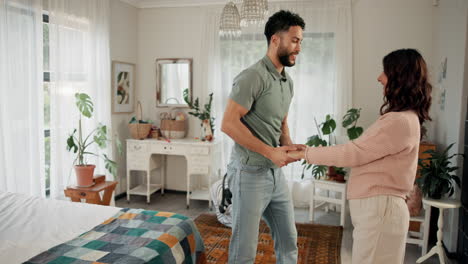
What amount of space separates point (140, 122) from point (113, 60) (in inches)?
33.3

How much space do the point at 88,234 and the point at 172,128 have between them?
8.78 feet

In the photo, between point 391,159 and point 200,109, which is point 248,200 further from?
point 200,109

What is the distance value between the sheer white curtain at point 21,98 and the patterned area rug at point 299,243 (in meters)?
1.69

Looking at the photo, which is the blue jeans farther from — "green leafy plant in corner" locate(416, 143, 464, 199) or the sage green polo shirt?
"green leafy plant in corner" locate(416, 143, 464, 199)

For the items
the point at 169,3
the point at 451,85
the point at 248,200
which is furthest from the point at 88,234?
the point at 169,3

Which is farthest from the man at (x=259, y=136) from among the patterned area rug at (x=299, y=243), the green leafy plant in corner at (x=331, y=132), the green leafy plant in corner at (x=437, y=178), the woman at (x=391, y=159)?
the green leafy plant in corner at (x=331, y=132)

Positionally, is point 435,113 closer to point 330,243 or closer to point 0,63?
point 330,243

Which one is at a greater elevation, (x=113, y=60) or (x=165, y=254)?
(x=113, y=60)

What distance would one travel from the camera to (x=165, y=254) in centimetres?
184

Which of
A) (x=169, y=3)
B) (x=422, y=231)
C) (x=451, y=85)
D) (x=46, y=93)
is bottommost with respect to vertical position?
(x=422, y=231)

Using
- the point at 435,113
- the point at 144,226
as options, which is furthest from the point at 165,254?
the point at 435,113

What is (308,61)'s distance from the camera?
14.3 ft

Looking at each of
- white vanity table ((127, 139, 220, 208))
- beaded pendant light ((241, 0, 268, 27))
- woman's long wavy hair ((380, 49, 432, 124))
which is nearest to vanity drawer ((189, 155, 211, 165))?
white vanity table ((127, 139, 220, 208))

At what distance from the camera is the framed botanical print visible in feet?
14.7
